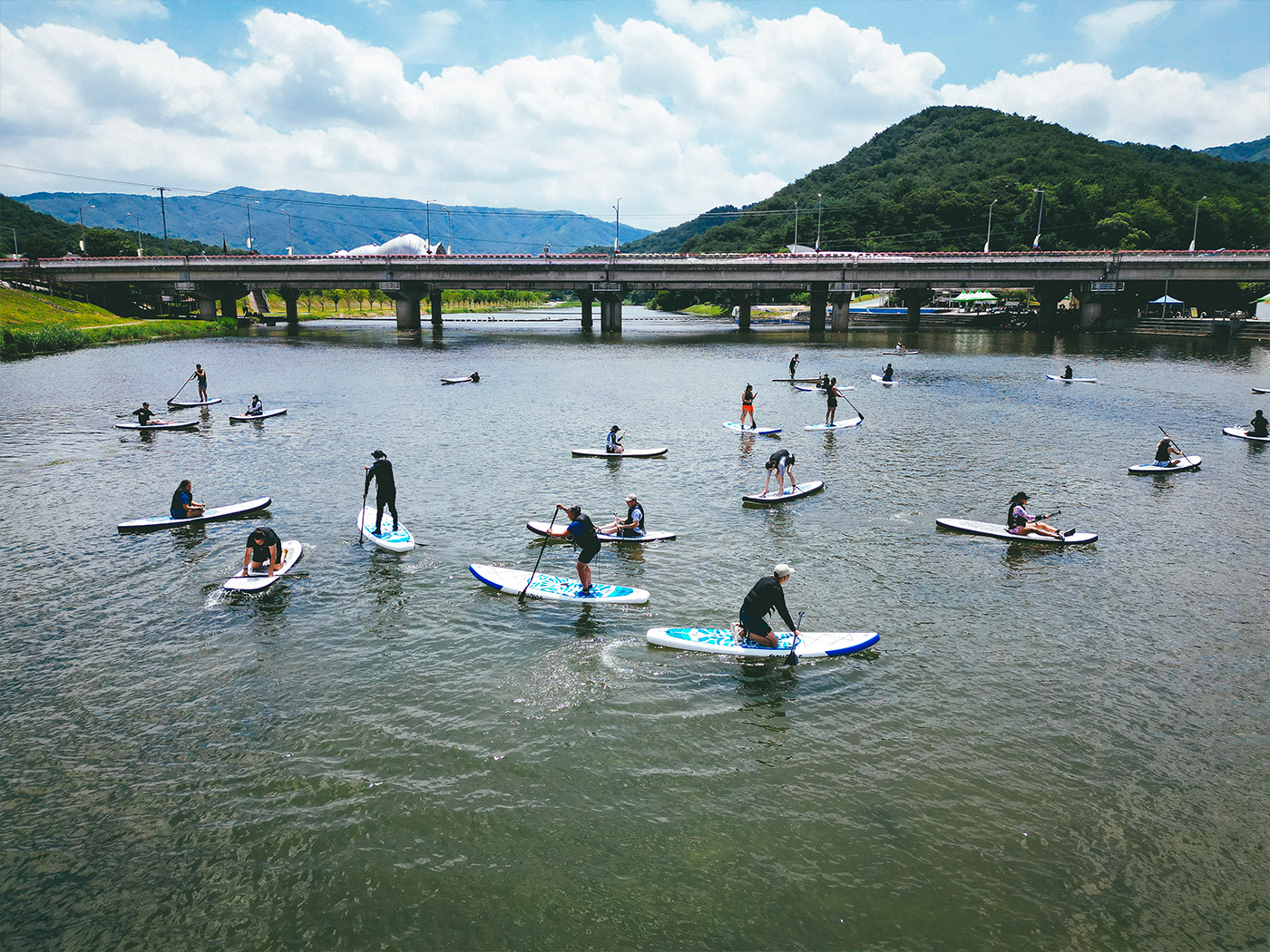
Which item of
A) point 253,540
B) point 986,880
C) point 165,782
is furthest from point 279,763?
point 986,880

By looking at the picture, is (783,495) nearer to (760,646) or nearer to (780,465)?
(780,465)

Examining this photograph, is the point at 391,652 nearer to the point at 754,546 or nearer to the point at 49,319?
the point at 754,546

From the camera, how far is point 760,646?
15047 millimetres

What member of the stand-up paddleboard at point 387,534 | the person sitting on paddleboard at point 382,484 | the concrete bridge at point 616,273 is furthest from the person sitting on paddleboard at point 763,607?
the concrete bridge at point 616,273

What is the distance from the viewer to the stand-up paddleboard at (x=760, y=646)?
15.0m

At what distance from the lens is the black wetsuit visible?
14.9 metres

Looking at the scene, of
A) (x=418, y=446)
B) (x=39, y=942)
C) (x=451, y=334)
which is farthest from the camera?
(x=451, y=334)

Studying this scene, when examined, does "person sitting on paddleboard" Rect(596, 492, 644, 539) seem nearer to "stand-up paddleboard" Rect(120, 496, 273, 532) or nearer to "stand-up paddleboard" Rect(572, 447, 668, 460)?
"stand-up paddleboard" Rect(572, 447, 668, 460)

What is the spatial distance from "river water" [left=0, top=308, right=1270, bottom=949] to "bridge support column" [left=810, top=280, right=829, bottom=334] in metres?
78.3

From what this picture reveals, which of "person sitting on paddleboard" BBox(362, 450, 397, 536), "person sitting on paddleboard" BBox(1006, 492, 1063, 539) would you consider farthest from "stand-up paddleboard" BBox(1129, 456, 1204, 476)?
"person sitting on paddleboard" BBox(362, 450, 397, 536)

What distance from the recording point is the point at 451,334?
113m

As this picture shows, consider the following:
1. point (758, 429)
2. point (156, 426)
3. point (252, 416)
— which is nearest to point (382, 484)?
point (758, 429)

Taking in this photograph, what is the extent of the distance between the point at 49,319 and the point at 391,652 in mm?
97382

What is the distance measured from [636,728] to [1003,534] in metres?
14.7
